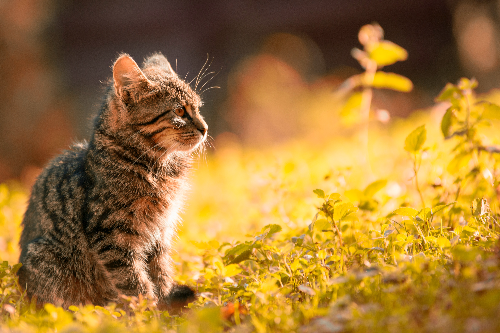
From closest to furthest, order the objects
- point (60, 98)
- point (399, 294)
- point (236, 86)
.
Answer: point (399, 294) < point (60, 98) < point (236, 86)

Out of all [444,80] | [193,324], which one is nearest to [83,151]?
[193,324]

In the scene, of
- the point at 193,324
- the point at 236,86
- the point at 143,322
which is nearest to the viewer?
the point at 193,324

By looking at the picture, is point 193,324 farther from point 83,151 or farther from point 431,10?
point 431,10

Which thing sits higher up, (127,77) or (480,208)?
(127,77)

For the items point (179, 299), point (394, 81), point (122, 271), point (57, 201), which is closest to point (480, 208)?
point (394, 81)

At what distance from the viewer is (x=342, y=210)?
2496mm

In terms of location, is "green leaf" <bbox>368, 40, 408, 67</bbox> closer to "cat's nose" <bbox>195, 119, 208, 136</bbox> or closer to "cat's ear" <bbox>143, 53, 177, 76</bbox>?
"cat's nose" <bbox>195, 119, 208, 136</bbox>

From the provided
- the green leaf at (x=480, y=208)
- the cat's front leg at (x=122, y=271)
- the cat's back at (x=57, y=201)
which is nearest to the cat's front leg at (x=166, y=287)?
the cat's front leg at (x=122, y=271)

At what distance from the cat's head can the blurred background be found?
5588mm

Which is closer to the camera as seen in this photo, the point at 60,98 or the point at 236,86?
the point at 60,98

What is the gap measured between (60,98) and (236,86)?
371 centimetres

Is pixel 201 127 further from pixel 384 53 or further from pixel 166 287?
pixel 384 53

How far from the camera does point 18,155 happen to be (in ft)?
25.5

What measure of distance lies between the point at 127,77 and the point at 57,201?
3.32 ft
